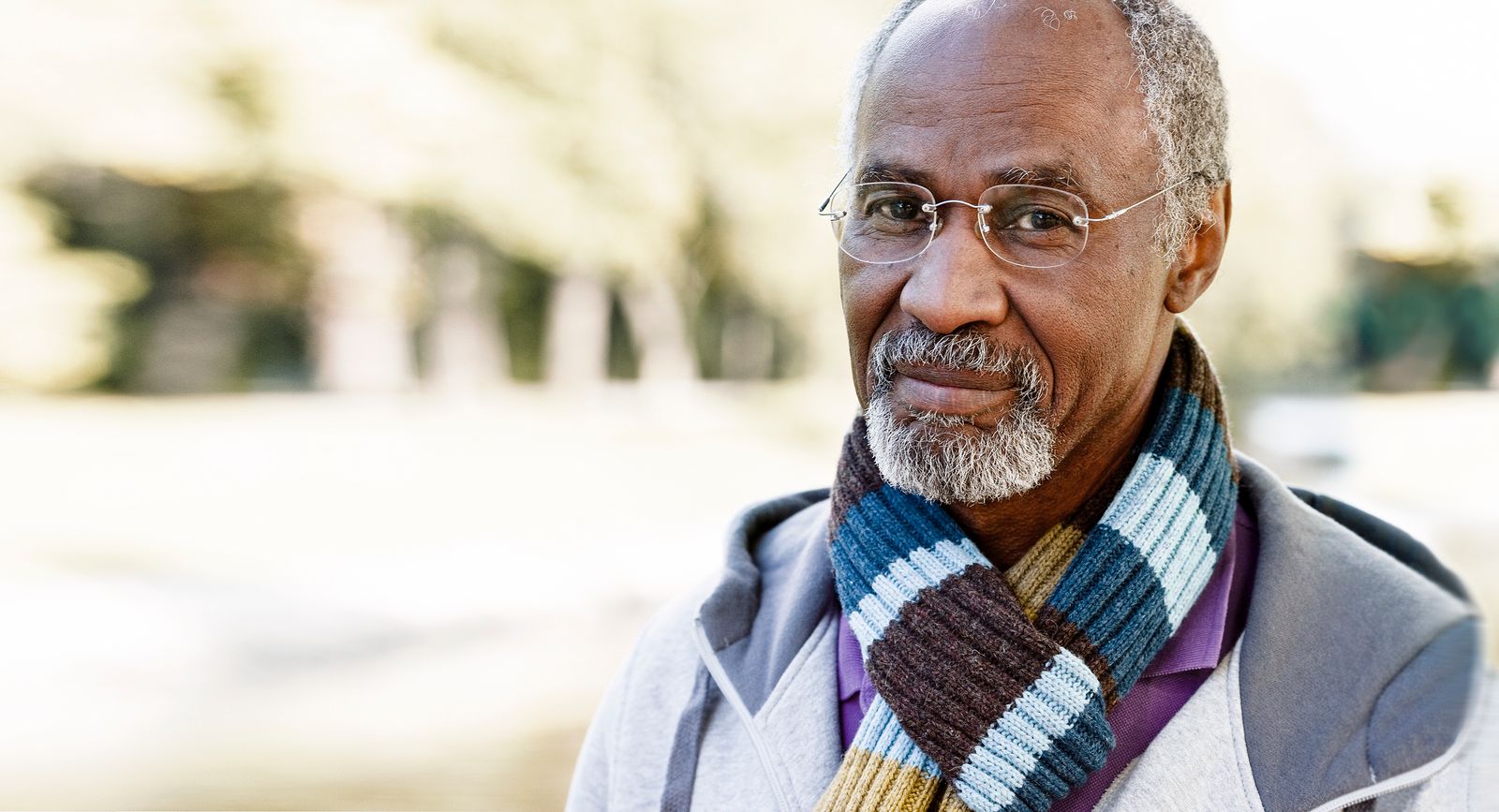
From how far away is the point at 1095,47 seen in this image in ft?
4.58

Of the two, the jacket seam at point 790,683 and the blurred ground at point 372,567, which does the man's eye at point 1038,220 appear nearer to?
the jacket seam at point 790,683

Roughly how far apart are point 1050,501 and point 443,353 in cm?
1689

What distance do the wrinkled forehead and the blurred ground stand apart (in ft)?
7.74

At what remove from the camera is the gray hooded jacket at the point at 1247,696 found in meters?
1.21

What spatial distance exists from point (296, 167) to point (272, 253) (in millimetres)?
5405

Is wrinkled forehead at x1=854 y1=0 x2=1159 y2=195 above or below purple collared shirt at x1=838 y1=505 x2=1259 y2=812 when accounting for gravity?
above

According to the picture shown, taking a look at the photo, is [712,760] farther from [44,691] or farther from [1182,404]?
[44,691]

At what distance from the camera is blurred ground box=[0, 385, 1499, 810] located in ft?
21.4

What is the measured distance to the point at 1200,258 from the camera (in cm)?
154

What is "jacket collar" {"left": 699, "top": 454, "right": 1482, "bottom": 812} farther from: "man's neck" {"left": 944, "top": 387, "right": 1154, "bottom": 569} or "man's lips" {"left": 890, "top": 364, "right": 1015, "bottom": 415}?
"man's lips" {"left": 890, "top": 364, "right": 1015, "bottom": 415}

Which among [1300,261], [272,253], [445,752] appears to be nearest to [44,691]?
[445,752]

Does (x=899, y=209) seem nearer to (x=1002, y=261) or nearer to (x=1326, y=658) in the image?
(x=1002, y=261)

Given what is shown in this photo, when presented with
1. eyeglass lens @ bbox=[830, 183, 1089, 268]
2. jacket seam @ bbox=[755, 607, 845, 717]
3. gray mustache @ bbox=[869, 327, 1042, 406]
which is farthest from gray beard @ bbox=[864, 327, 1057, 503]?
jacket seam @ bbox=[755, 607, 845, 717]

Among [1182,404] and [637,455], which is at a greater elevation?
[1182,404]
